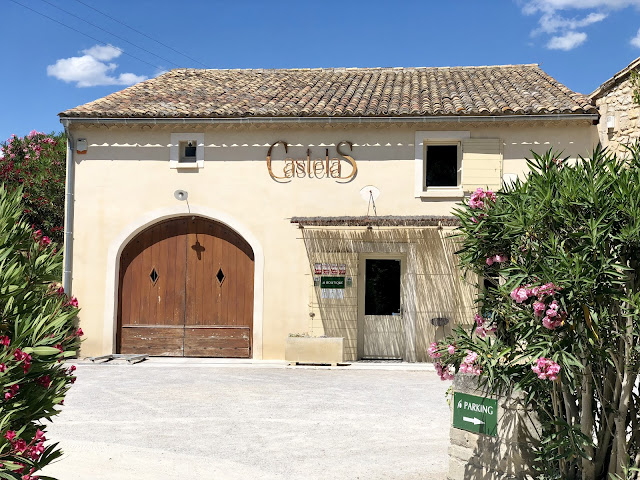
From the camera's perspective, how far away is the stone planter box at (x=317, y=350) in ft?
42.2

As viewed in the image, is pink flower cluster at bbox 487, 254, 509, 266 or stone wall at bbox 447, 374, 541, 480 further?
stone wall at bbox 447, 374, 541, 480

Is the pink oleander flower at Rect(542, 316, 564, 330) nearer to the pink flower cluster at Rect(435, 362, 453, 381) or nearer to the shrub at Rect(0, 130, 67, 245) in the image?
the pink flower cluster at Rect(435, 362, 453, 381)

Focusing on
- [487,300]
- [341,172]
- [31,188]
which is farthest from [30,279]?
[31,188]

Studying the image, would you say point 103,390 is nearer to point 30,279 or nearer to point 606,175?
point 30,279

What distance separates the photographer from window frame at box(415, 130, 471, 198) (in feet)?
44.4

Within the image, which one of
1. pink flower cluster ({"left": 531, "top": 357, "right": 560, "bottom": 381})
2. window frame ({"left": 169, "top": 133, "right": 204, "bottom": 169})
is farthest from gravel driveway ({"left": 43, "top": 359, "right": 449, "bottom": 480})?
window frame ({"left": 169, "top": 133, "right": 204, "bottom": 169})

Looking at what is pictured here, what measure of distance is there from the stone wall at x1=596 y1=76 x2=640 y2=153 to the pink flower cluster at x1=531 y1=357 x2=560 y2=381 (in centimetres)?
726

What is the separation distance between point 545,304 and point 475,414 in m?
1.35

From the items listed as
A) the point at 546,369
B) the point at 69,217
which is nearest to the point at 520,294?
the point at 546,369

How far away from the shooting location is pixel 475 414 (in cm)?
514

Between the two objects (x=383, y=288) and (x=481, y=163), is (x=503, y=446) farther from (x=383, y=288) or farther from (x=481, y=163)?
(x=481, y=163)

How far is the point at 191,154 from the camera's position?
14359 millimetres

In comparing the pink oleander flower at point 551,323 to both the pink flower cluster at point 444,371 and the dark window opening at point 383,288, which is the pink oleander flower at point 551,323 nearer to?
the pink flower cluster at point 444,371

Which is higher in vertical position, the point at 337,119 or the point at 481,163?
the point at 337,119
